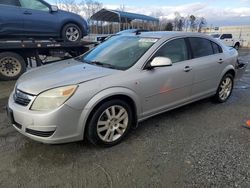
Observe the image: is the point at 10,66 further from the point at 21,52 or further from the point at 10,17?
the point at 10,17

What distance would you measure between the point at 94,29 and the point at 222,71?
24054mm

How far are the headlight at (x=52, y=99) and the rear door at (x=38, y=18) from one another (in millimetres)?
5293

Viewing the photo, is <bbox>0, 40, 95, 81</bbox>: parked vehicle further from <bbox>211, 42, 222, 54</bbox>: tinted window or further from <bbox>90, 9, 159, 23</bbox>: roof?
<bbox>90, 9, 159, 23</bbox>: roof

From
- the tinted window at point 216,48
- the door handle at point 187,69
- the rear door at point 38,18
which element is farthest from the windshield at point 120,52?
the rear door at point 38,18

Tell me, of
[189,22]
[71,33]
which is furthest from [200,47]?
[189,22]

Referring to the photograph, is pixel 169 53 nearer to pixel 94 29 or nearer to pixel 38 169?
pixel 38 169

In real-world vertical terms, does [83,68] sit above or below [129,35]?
below

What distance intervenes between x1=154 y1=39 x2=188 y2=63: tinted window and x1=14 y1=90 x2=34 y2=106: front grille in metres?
1.91

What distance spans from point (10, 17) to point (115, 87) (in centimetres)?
539

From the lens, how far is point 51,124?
9.41 ft

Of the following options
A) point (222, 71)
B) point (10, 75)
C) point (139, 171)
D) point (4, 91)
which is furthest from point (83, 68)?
point (10, 75)

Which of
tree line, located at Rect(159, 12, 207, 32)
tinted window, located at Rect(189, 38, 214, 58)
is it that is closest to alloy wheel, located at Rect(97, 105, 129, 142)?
tinted window, located at Rect(189, 38, 214, 58)

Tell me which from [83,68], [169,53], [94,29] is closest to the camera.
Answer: [83,68]

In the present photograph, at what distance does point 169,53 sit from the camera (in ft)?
13.1
